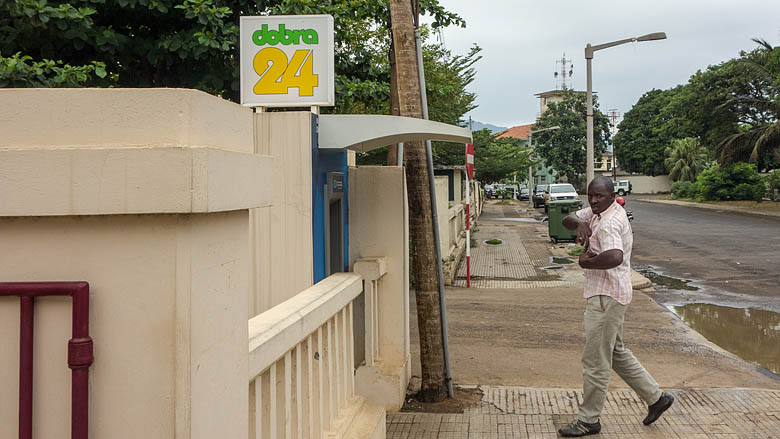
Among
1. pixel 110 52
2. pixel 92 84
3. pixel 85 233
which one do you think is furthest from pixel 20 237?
pixel 92 84

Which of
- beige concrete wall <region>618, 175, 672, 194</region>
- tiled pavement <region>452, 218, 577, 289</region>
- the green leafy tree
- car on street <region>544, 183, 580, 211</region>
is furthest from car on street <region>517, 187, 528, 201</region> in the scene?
tiled pavement <region>452, 218, 577, 289</region>

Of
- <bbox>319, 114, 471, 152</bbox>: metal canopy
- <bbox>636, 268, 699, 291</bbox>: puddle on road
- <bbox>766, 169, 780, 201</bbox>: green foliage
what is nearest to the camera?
<bbox>319, 114, 471, 152</bbox>: metal canopy

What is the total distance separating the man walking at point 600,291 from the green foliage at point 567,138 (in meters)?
69.1

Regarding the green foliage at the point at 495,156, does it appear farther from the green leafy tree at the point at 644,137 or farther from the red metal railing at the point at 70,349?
the green leafy tree at the point at 644,137

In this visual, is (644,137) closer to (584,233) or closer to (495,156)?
(495,156)

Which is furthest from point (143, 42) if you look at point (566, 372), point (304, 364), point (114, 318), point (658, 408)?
point (114, 318)

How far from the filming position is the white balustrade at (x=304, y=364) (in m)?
2.70

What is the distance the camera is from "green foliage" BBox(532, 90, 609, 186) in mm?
72812

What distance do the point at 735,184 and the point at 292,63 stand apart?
163ft

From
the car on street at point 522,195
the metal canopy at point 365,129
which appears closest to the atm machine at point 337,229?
the metal canopy at point 365,129

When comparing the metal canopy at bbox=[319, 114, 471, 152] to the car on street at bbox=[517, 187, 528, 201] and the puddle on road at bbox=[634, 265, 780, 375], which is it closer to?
the puddle on road at bbox=[634, 265, 780, 375]

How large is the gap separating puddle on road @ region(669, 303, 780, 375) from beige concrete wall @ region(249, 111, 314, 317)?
5497 mm

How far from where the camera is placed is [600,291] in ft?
16.9

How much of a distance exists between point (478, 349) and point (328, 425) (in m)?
4.69
